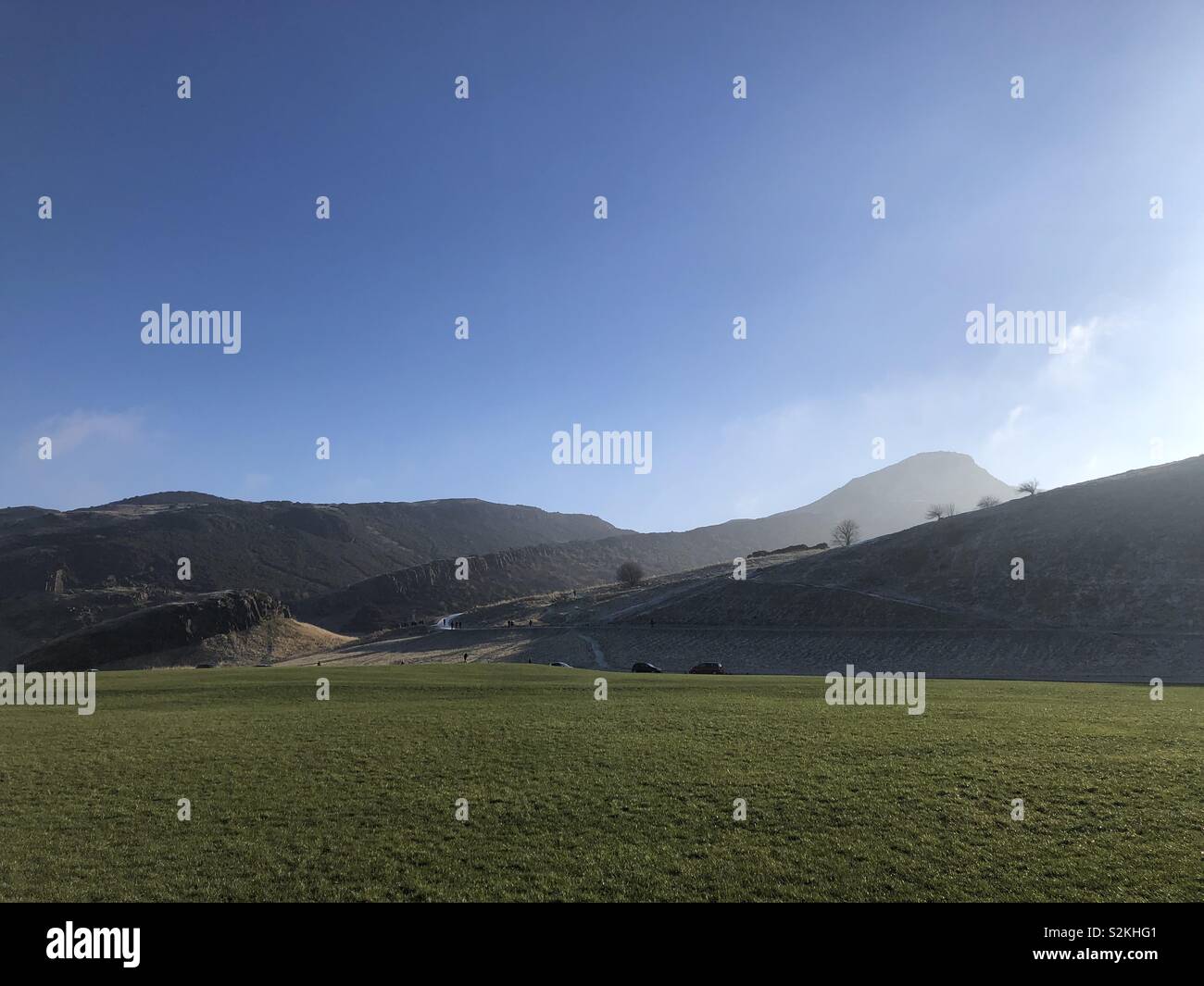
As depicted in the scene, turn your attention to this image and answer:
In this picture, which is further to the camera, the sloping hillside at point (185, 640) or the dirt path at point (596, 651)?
the sloping hillside at point (185, 640)

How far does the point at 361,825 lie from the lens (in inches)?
503

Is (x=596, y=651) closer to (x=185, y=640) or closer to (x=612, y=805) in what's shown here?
(x=612, y=805)

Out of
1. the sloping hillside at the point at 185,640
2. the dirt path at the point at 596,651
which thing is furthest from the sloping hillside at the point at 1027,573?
the sloping hillside at the point at 185,640

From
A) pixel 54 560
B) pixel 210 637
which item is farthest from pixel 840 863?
pixel 54 560

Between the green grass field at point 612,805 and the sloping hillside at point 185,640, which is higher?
the green grass field at point 612,805

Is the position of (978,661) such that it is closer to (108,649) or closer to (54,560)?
(108,649)

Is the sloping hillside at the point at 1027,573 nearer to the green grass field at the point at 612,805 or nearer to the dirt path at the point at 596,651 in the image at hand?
Answer: the dirt path at the point at 596,651

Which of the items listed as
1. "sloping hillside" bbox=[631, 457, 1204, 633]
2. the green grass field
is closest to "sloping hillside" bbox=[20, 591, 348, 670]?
"sloping hillside" bbox=[631, 457, 1204, 633]

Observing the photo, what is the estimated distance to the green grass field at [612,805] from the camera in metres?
10.2

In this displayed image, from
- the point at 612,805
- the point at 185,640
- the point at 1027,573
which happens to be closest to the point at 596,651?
the point at 1027,573

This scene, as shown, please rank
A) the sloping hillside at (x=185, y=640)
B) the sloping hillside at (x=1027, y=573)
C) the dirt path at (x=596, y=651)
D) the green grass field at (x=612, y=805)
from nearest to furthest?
the green grass field at (x=612, y=805) → the sloping hillside at (x=1027, y=573) → the dirt path at (x=596, y=651) → the sloping hillside at (x=185, y=640)

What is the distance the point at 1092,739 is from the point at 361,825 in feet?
65.0

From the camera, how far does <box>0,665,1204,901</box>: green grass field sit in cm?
1022

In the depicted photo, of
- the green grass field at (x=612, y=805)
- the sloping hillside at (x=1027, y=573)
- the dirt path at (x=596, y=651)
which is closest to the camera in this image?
the green grass field at (x=612, y=805)
